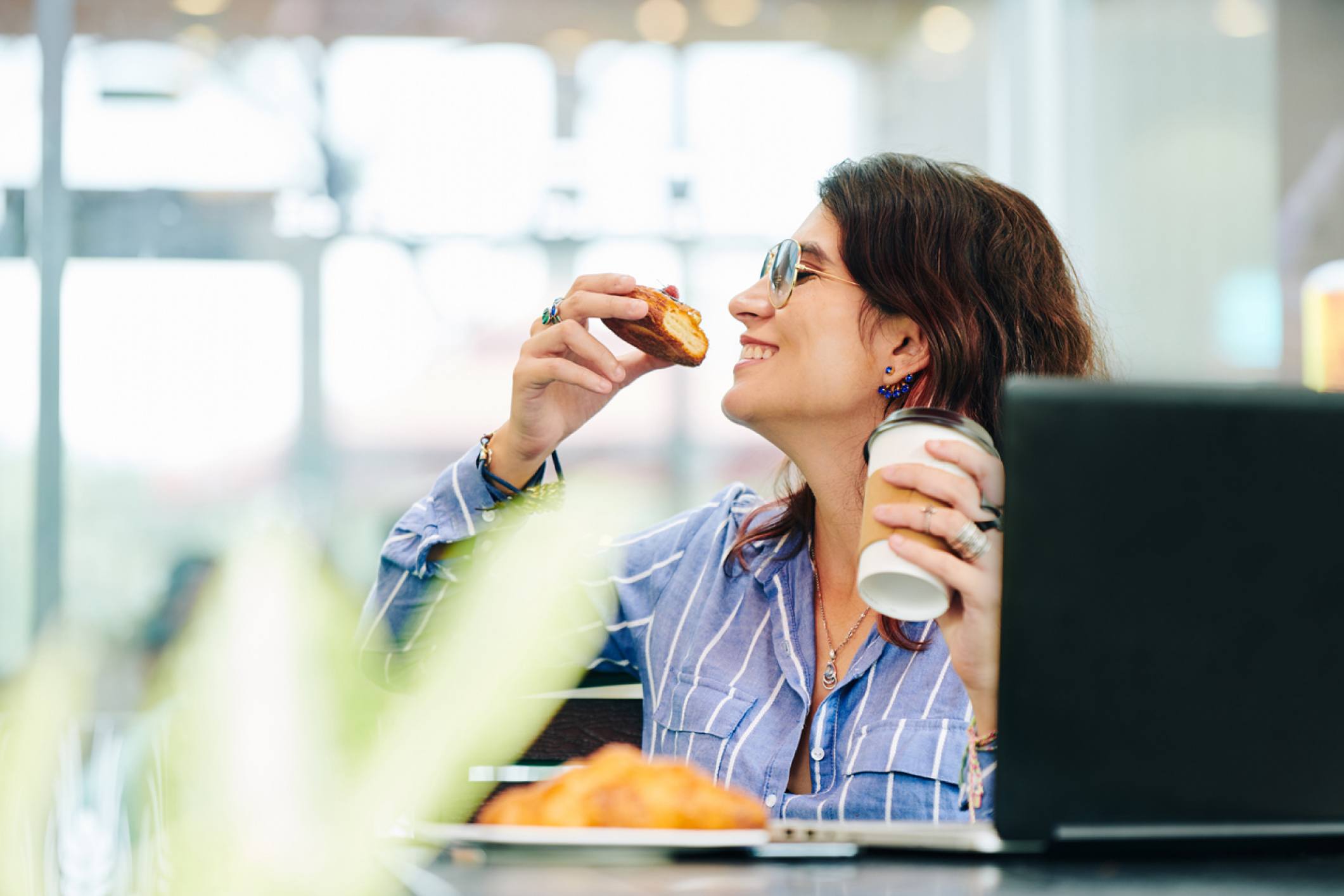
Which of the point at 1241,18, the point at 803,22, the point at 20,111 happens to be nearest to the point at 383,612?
the point at 20,111

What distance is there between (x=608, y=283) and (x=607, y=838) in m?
0.91

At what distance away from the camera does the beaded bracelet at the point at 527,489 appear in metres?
1.51

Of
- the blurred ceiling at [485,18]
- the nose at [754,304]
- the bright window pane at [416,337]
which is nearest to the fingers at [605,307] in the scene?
the nose at [754,304]

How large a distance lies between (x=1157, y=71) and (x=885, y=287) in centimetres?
313

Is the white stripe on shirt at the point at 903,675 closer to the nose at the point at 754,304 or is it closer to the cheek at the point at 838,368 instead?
the cheek at the point at 838,368

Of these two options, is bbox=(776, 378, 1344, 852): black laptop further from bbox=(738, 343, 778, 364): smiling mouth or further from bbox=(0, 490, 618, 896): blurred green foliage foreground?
bbox=(738, 343, 778, 364): smiling mouth

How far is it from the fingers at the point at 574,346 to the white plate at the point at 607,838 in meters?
0.84

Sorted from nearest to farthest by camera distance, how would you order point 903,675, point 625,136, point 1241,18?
point 903,675
point 1241,18
point 625,136

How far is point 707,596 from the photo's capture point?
5.21 feet

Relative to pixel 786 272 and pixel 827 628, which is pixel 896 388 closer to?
pixel 786 272

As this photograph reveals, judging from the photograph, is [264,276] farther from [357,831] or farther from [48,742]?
[357,831]

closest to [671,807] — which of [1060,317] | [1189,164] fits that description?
[1060,317]

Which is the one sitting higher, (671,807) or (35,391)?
(35,391)

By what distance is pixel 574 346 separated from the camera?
149 cm
